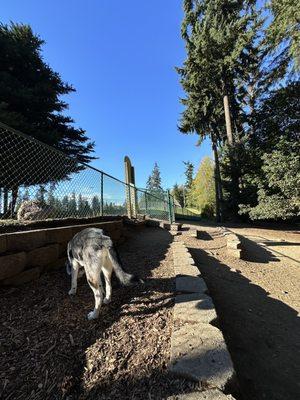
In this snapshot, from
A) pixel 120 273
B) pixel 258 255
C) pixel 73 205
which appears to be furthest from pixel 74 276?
pixel 258 255

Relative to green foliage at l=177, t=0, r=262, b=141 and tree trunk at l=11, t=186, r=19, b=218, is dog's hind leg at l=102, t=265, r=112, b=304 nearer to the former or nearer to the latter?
tree trunk at l=11, t=186, r=19, b=218

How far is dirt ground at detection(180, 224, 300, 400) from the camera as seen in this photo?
97.3 inches

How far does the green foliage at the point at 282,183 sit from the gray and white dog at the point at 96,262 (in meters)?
10.8

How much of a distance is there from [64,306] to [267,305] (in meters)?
3.19

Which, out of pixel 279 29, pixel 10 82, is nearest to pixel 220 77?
pixel 279 29

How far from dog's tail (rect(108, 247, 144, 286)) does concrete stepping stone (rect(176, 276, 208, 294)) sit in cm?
93

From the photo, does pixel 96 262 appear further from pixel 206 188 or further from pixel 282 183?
pixel 206 188

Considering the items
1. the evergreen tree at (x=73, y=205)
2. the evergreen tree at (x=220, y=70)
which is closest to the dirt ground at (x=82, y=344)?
the evergreen tree at (x=73, y=205)

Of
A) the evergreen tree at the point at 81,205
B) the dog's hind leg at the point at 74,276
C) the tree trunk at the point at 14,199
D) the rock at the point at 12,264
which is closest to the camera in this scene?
the rock at the point at 12,264

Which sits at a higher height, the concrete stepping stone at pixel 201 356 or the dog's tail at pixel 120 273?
the dog's tail at pixel 120 273

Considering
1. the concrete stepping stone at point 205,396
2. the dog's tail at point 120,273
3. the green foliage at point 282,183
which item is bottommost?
the concrete stepping stone at point 205,396

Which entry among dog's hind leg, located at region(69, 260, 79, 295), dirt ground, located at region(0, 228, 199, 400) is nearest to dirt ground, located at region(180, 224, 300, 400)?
dirt ground, located at region(0, 228, 199, 400)

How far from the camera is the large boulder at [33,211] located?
14.2 ft

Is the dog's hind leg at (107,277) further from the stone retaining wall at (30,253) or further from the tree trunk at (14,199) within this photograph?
the tree trunk at (14,199)
